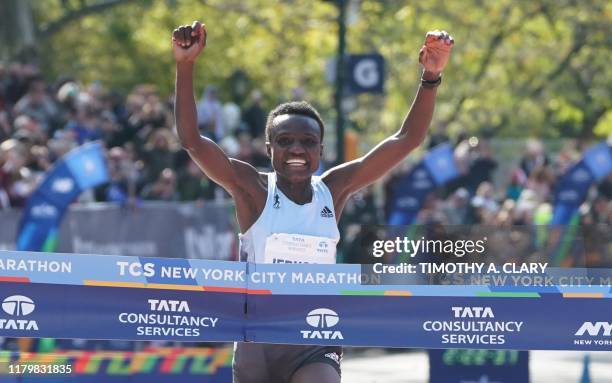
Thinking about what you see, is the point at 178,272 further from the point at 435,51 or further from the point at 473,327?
the point at 435,51

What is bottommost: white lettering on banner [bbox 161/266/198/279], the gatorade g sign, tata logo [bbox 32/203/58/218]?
white lettering on banner [bbox 161/266/198/279]

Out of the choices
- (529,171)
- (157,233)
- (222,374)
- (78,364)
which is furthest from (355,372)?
(529,171)

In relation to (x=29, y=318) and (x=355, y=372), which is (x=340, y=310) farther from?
(x=355, y=372)

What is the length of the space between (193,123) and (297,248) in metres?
0.68

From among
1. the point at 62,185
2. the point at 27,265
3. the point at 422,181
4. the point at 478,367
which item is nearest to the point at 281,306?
the point at 27,265

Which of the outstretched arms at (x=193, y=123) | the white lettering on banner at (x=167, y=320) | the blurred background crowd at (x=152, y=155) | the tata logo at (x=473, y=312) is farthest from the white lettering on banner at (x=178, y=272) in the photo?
the blurred background crowd at (x=152, y=155)

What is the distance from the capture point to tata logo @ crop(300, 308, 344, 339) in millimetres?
6012

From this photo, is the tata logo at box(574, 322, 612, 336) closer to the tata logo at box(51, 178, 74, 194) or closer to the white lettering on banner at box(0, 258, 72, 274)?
the white lettering on banner at box(0, 258, 72, 274)

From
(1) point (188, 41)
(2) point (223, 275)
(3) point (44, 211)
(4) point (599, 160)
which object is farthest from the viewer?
(4) point (599, 160)

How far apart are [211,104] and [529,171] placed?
527cm

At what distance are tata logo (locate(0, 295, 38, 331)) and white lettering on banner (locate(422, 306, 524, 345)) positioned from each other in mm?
1658

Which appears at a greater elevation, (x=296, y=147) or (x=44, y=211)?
(x=44, y=211)

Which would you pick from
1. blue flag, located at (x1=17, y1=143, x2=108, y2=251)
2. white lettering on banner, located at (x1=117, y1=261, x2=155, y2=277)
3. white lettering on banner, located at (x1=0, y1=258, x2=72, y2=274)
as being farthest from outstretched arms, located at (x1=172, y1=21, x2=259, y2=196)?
blue flag, located at (x1=17, y1=143, x2=108, y2=251)

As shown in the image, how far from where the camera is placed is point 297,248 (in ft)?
19.7
